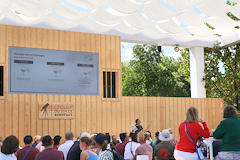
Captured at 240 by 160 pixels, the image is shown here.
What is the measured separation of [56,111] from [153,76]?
21637 mm

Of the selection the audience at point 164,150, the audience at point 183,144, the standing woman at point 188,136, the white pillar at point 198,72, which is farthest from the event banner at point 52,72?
the standing woman at point 188,136

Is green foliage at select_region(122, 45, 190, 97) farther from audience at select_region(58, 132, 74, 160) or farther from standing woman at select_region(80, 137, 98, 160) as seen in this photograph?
standing woman at select_region(80, 137, 98, 160)

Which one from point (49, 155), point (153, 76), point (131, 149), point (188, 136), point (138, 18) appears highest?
point (138, 18)

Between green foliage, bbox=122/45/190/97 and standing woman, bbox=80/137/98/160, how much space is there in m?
29.0

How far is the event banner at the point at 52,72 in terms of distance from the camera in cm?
1405

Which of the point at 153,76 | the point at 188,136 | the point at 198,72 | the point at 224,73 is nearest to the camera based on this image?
the point at 188,136

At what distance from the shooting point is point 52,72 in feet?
48.1

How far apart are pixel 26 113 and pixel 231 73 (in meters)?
11.0

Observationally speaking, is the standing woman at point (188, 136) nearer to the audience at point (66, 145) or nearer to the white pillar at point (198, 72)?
the audience at point (66, 145)

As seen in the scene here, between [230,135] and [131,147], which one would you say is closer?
[230,135]

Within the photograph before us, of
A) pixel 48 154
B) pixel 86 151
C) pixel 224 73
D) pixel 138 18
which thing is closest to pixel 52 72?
pixel 138 18

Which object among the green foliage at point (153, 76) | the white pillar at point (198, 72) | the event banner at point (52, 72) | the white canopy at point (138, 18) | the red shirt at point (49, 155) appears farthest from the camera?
the green foliage at point (153, 76)

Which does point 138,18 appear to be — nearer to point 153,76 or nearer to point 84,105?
point 84,105

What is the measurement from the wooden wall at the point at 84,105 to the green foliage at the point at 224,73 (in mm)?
2050
